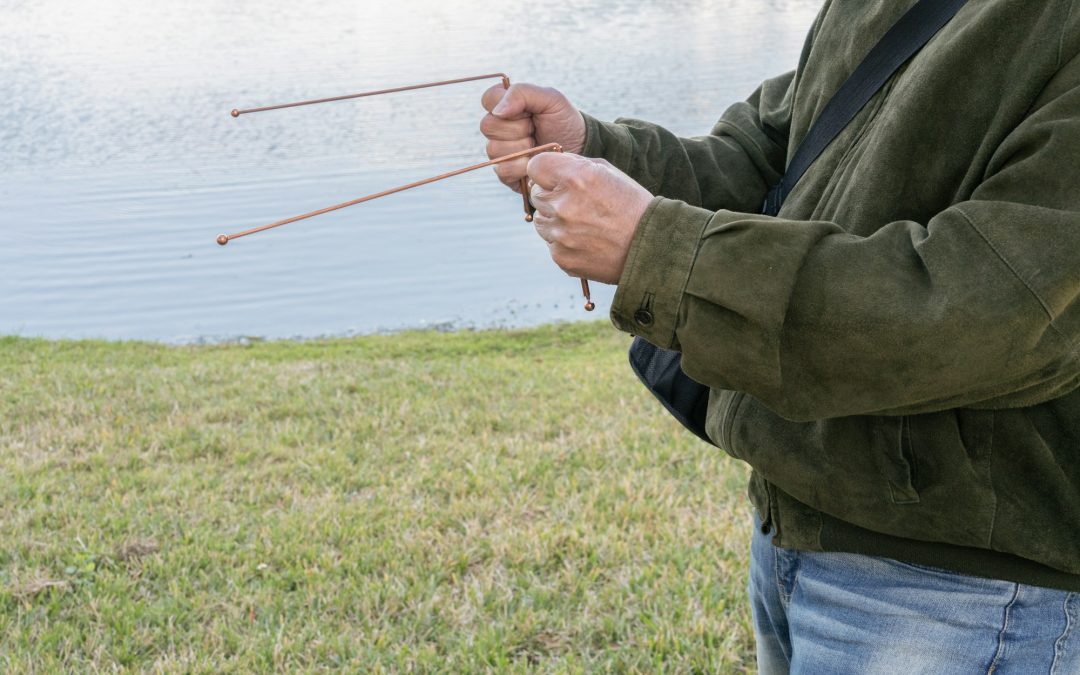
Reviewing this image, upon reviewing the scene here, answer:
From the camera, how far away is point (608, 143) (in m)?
1.75

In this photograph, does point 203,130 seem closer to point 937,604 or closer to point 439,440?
point 439,440

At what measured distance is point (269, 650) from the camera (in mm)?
2986

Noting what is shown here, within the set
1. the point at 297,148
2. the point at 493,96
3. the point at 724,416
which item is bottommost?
the point at 297,148

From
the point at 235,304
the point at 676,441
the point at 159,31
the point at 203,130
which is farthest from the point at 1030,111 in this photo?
the point at 159,31

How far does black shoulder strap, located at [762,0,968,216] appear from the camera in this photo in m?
1.27

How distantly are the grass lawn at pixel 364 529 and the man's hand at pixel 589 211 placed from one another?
6.48 feet

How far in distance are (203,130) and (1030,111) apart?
16.1 m

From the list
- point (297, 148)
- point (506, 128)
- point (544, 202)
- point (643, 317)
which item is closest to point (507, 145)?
point (506, 128)

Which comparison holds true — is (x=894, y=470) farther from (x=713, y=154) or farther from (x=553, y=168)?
(x=713, y=154)

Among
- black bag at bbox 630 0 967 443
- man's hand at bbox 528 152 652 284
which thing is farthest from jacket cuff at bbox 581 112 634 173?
man's hand at bbox 528 152 652 284

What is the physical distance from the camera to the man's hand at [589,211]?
1.16 meters

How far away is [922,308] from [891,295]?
3 centimetres

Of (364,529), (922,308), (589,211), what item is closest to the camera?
(922,308)

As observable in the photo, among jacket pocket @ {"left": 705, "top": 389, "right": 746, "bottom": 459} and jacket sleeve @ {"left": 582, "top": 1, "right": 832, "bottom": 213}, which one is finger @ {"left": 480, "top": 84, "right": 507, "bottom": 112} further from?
jacket pocket @ {"left": 705, "top": 389, "right": 746, "bottom": 459}
